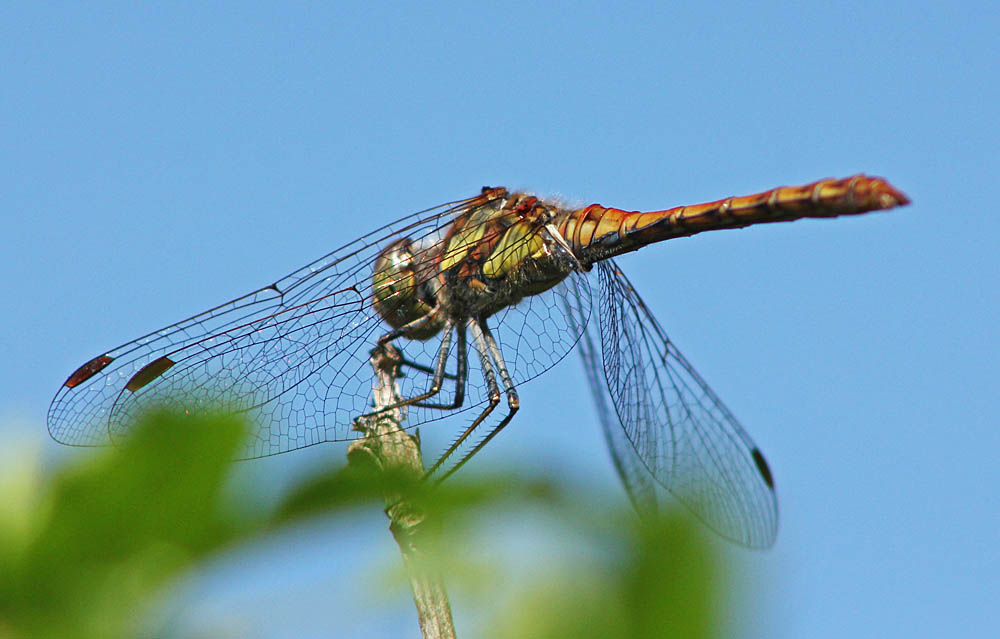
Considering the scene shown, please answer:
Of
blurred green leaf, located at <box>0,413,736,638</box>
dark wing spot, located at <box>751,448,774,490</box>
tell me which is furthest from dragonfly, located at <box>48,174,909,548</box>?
blurred green leaf, located at <box>0,413,736,638</box>

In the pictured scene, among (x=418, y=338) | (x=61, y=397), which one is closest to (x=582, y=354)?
(x=418, y=338)

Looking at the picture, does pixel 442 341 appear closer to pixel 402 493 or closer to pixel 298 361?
pixel 298 361

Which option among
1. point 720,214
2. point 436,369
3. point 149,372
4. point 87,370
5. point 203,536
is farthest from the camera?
point 436,369

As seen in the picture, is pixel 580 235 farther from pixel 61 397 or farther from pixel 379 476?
pixel 379 476

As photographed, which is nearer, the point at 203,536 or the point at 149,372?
the point at 203,536

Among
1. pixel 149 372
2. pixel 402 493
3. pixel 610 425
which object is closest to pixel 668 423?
pixel 610 425

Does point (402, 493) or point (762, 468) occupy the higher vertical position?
point (762, 468)

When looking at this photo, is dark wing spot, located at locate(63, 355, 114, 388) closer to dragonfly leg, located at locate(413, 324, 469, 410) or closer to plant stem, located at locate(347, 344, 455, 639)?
plant stem, located at locate(347, 344, 455, 639)

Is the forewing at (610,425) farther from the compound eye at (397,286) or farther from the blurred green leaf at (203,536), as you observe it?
the blurred green leaf at (203,536)
